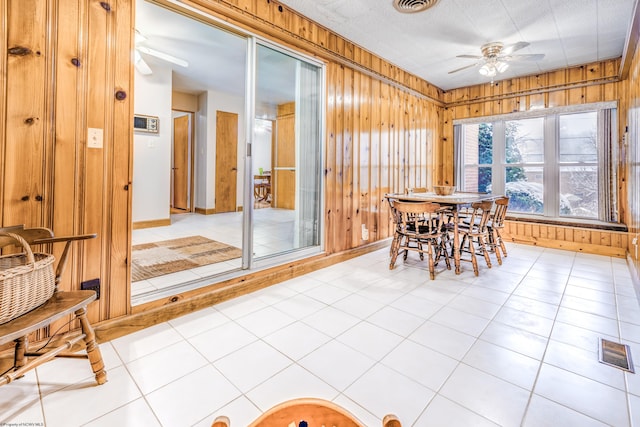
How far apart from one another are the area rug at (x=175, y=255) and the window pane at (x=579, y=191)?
496cm

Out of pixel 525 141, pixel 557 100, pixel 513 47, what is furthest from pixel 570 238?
pixel 513 47

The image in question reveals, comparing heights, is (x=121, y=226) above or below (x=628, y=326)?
above

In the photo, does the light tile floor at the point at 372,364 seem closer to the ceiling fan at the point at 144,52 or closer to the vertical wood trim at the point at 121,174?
the vertical wood trim at the point at 121,174

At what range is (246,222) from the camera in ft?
9.01

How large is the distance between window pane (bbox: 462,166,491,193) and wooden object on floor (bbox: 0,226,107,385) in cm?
585

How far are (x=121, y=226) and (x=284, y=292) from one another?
1395mm

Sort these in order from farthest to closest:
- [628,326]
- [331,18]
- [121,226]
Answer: [331,18], [628,326], [121,226]

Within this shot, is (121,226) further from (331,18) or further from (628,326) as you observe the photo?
(628,326)

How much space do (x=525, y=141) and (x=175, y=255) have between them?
5.63 metres

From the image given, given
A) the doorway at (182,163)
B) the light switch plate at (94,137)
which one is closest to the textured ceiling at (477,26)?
the light switch plate at (94,137)

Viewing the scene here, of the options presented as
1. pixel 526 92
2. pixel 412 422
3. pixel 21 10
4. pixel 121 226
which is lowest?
pixel 412 422

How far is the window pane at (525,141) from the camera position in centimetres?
491

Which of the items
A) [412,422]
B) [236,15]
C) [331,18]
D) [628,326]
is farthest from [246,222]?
[628,326]

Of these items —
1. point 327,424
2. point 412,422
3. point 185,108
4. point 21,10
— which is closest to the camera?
point 327,424
